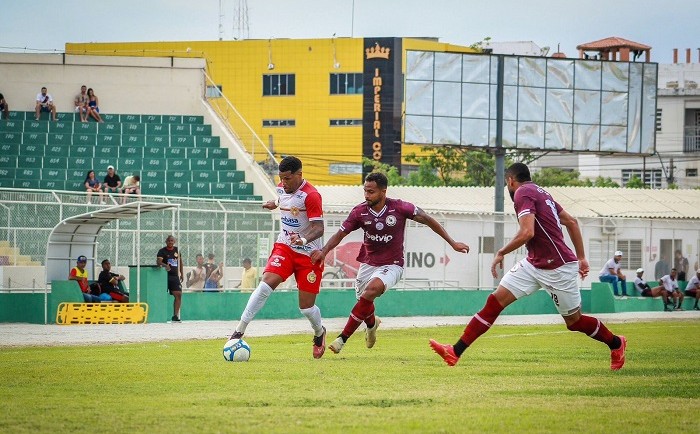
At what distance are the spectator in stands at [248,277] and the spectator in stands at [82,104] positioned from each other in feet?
53.5

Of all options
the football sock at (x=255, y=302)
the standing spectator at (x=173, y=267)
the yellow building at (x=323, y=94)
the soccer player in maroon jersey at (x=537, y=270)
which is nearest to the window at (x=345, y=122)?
the yellow building at (x=323, y=94)

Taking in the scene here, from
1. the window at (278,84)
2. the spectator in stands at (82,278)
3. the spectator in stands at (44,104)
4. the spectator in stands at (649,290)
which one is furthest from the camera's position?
the window at (278,84)

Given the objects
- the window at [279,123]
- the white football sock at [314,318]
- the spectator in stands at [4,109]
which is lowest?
the white football sock at [314,318]

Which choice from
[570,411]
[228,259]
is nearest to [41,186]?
[228,259]

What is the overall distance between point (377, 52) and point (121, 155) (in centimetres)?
3797

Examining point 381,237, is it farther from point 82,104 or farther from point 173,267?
point 82,104

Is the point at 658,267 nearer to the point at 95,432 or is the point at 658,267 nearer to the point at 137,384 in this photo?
the point at 137,384

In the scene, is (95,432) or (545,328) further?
(545,328)

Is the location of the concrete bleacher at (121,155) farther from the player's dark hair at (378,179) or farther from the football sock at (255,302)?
the football sock at (255,302)

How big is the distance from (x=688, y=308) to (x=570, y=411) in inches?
1353

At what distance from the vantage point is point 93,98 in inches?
1844

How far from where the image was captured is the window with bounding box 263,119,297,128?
268ft

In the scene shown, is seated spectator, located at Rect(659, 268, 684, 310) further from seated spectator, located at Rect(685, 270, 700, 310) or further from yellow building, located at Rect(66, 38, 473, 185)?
yellow building, located at Rect(66, 38, 473, 185)

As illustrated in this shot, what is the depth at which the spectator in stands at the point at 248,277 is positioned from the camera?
105ft
